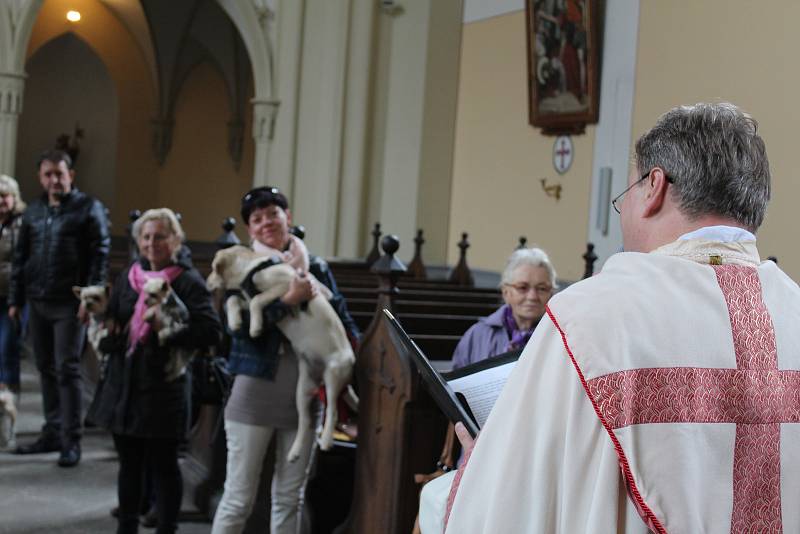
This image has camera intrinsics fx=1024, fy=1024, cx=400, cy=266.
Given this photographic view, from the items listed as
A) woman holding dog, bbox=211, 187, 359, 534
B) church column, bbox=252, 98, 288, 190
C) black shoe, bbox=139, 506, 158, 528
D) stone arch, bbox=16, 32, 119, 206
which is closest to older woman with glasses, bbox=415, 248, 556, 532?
woman holding dog, bbox=211, 187, 359, 534


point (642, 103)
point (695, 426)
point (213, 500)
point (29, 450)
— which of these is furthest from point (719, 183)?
point (642, 103)

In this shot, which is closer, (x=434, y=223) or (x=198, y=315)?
(x=198, y=315)

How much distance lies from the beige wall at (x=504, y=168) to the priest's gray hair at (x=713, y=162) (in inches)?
314

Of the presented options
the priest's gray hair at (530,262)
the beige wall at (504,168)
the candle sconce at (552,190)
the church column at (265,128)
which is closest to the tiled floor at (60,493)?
the priest's gray hair at (530,262)

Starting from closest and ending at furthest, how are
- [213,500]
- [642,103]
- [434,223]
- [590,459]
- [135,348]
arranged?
[590,459] < [135,348] < [213,500] < [642,103] < [434,223]

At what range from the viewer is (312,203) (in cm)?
1191

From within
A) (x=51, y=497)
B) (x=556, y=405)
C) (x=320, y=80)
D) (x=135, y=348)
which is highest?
(x=320, y=80)

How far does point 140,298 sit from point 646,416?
2780 millimetres

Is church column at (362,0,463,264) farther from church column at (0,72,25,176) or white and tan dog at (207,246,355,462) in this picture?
white and tan dog at (207,246,355,462)

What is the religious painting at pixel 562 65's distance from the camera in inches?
366

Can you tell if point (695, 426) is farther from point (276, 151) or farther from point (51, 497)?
point (276, 151)

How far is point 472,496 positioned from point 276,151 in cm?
1090

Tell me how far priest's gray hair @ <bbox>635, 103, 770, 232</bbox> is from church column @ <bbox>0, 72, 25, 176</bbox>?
11043 mm

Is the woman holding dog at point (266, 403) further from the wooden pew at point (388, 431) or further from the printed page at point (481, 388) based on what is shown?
the printed page at point (481, 388)
